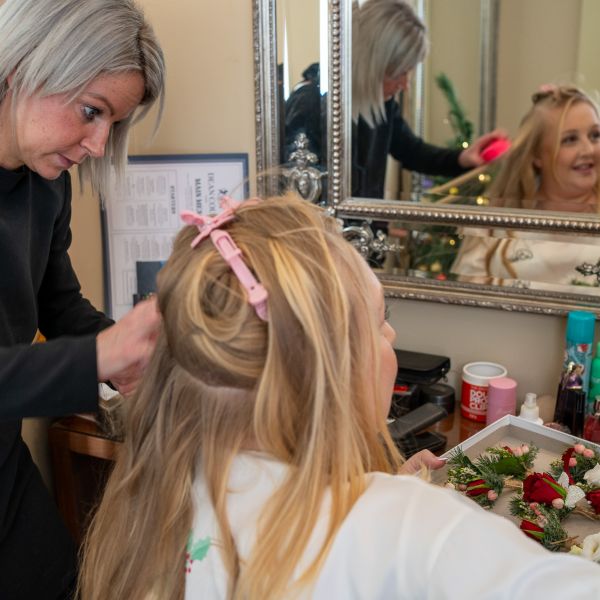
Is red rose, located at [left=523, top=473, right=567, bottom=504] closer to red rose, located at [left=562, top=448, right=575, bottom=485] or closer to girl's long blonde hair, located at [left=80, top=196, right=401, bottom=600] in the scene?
red rose, located at [left=562, top=448, right=575, bottom=485]

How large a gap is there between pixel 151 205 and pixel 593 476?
98cm

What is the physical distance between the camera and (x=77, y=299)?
129 cm

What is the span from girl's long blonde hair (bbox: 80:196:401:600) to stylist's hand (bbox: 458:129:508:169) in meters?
0.59

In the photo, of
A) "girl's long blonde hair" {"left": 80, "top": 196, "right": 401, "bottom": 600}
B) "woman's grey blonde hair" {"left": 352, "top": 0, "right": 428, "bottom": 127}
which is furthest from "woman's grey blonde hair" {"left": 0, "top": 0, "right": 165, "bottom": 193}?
"woman's grey blonde hair" {"left": 352, "top": 0, "right": 428, "bottom": 127}

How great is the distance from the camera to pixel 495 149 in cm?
132

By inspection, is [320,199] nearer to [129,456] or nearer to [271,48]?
[271,48]

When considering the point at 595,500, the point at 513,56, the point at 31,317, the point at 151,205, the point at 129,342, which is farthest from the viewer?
the point at 151,205

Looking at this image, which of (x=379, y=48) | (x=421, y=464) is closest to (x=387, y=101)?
(x=379, y=48)

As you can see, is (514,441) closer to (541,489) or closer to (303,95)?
(541,489)

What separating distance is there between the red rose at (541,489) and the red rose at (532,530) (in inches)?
1.6

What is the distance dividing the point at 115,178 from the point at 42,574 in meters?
0.62

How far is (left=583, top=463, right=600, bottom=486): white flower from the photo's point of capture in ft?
3.32

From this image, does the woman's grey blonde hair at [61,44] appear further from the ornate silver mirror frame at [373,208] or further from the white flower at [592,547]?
the white flower at [592,547]

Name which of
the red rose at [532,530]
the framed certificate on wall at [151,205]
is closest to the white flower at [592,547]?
the red rose at [532,530]
